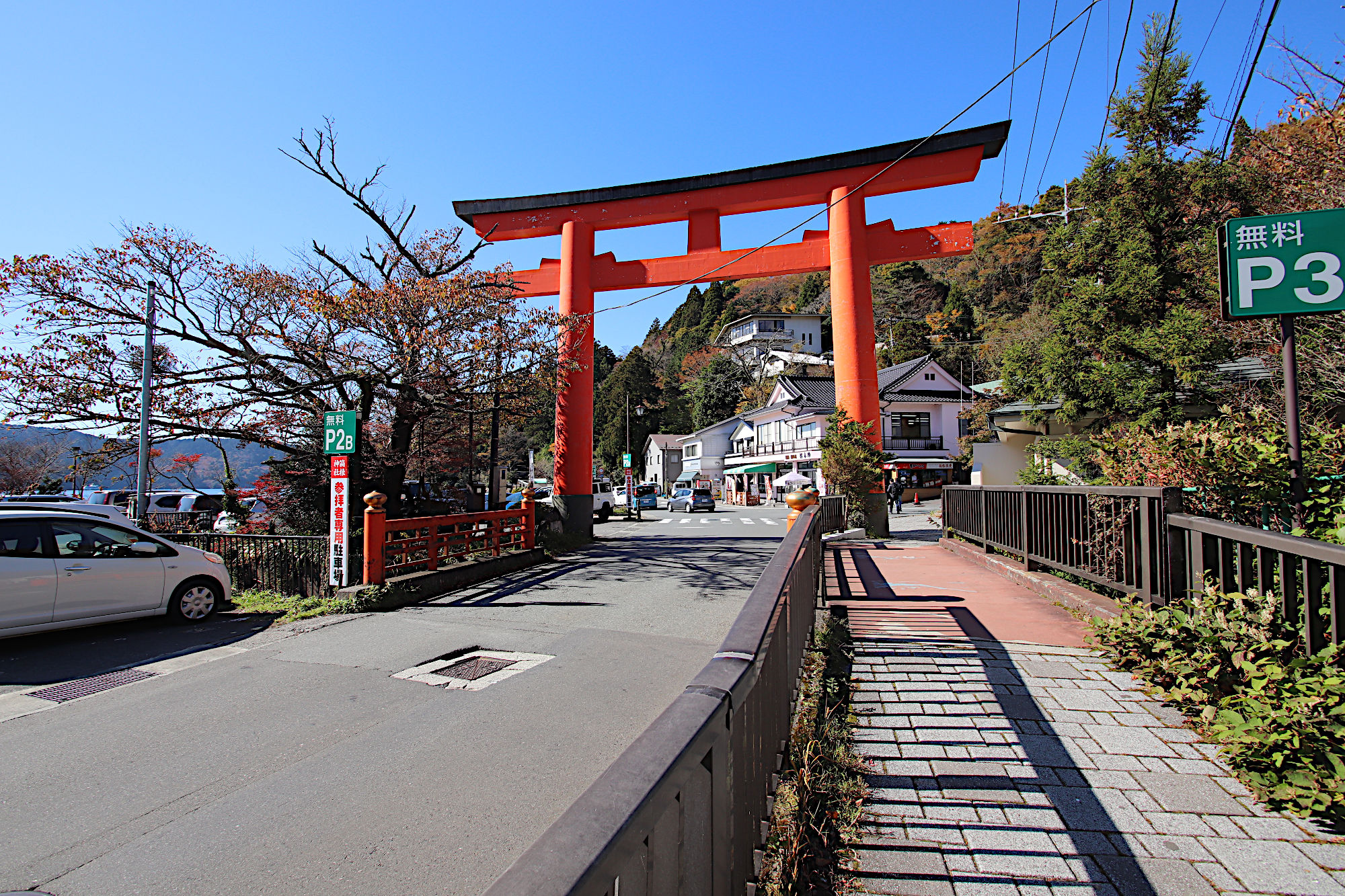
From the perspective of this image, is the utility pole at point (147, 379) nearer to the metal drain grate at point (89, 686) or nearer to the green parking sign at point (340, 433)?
the green parking sign at point (340, 433)

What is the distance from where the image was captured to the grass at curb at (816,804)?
2.29m

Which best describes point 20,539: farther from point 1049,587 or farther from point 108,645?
point 1049,587

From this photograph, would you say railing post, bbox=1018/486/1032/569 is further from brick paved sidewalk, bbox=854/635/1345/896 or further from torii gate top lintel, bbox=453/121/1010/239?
torii gate top lintel, bbox=453/121/1010/239

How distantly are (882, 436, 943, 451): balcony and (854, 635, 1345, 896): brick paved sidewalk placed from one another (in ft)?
133

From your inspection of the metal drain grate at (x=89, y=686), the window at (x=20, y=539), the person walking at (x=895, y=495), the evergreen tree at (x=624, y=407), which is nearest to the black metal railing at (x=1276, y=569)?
the metal drain grate at (x=89, y=686)

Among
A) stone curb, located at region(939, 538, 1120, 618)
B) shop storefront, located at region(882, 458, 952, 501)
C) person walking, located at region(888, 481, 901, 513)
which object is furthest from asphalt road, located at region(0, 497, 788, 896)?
shop storefront, located at region(882, 458, 952, 501)

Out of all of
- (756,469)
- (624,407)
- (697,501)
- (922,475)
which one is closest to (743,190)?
(697,501)

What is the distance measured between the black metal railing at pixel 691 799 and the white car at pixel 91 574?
27.0 feet

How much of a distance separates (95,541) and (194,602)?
131cm

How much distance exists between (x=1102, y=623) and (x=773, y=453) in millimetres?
44127

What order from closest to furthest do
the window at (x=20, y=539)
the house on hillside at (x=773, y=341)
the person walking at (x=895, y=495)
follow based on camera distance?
the window at (x=20, y=539), the person walking at (x=895, y=495), the house on hillside at (x=773, y=341)

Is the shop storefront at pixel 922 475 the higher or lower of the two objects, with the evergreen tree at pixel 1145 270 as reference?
lower

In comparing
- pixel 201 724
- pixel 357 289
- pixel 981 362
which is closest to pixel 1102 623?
pixel 201 724

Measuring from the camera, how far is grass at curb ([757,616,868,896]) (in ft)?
7.52
